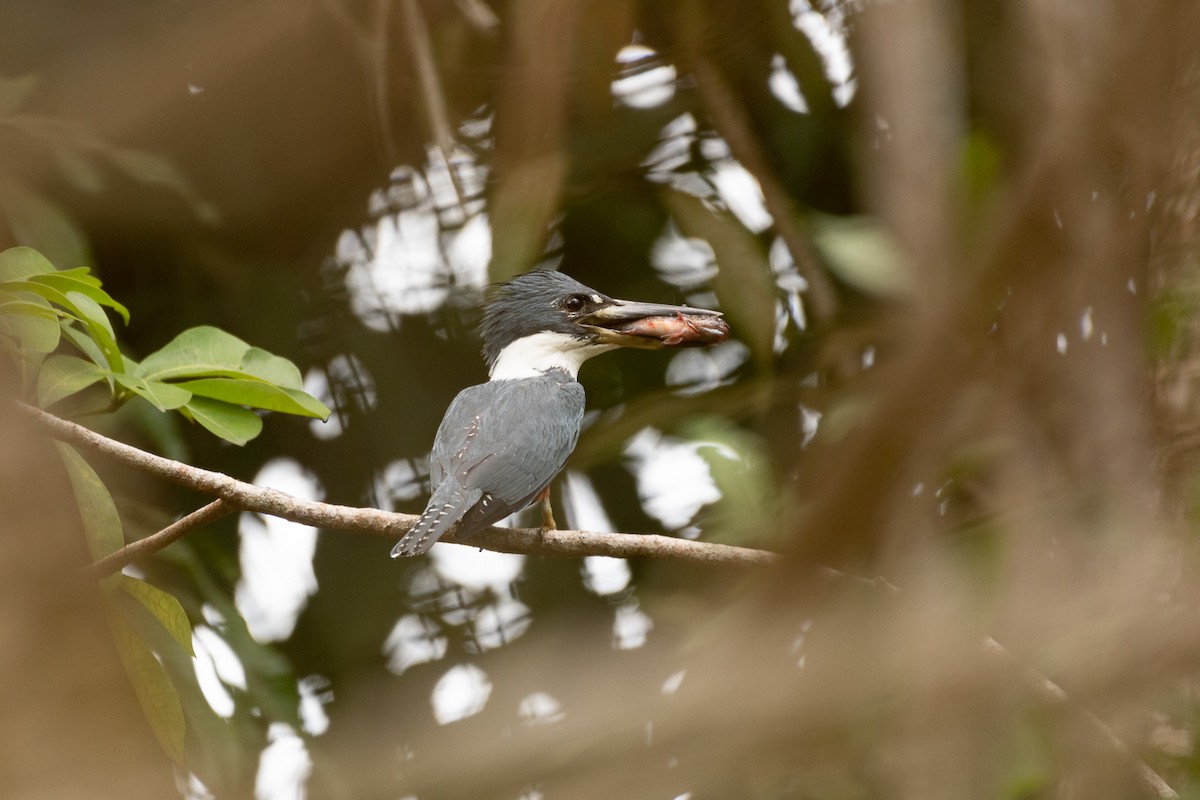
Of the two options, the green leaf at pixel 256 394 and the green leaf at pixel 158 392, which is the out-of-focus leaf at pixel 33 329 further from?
the green leaf at pixel 256 394

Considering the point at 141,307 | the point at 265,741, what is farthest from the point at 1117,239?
the point at 141,307

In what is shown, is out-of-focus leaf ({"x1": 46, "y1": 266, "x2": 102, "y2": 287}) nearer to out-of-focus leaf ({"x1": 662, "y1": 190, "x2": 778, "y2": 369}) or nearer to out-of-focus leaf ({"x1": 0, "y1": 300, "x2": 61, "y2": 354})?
out-of-focus leaf ({"x1": 0, "y1": 300, "x2": 61, "y2": 354})

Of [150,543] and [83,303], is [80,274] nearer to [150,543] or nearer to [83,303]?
[83,303]

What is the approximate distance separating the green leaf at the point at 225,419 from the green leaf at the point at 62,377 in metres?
0.16

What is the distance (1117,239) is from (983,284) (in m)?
0.90

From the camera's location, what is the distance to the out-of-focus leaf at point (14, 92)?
2.36m

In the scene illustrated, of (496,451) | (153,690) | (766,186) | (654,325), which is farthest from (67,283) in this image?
(766,186)

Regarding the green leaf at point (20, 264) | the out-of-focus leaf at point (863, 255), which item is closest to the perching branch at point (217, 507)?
the green leaf at point (20, 264)

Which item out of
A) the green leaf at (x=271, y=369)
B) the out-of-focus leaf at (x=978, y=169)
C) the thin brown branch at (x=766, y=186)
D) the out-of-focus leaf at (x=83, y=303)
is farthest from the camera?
the thin brown branch at (x=766, y=186)

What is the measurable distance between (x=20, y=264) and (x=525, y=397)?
1.05 meters

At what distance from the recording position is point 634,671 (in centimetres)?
212

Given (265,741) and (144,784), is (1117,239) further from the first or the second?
(265,741)

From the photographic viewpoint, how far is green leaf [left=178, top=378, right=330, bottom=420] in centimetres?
187

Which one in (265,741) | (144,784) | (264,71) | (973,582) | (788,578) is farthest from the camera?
(265,741)
